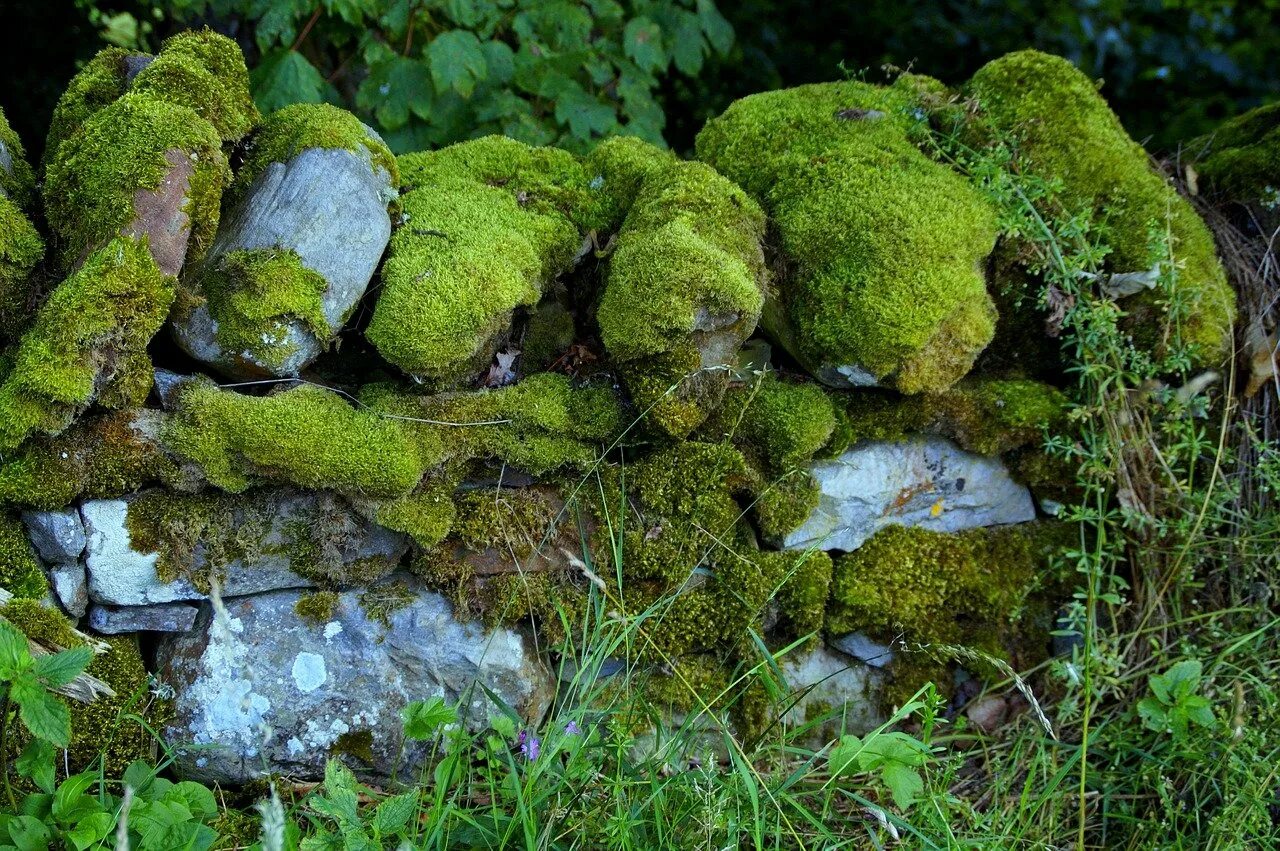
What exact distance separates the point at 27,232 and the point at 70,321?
45 cm

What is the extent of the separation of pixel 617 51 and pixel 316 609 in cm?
313

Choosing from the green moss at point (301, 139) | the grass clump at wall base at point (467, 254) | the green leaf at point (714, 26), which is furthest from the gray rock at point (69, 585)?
the green leaf at point (714, 26)

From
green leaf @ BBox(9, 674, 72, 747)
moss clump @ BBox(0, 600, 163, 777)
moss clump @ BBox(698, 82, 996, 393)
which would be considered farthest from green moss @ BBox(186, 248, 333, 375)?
moss clump @ BBox(698, 82, 996, 393)

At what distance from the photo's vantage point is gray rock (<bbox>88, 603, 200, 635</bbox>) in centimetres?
278

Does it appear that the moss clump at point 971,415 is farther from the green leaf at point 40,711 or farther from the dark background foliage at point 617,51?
the green leaf at point 40,711

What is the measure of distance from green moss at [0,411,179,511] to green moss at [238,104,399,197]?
2.79 ft

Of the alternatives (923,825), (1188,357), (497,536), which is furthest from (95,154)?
(1188,357)

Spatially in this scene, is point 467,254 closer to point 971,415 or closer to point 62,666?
point 62,666

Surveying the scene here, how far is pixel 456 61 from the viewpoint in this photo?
12.9 ft

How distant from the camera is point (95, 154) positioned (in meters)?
2.74

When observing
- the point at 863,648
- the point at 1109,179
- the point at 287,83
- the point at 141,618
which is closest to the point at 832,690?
the point at 863,648

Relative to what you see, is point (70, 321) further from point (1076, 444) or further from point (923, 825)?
point (1076, 444)

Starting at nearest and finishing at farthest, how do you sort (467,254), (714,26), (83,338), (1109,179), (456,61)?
(83,338) → (467,254) → (1109,179) → (456,61) → (714,26)

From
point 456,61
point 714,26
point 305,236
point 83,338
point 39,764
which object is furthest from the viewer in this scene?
point 714,26
